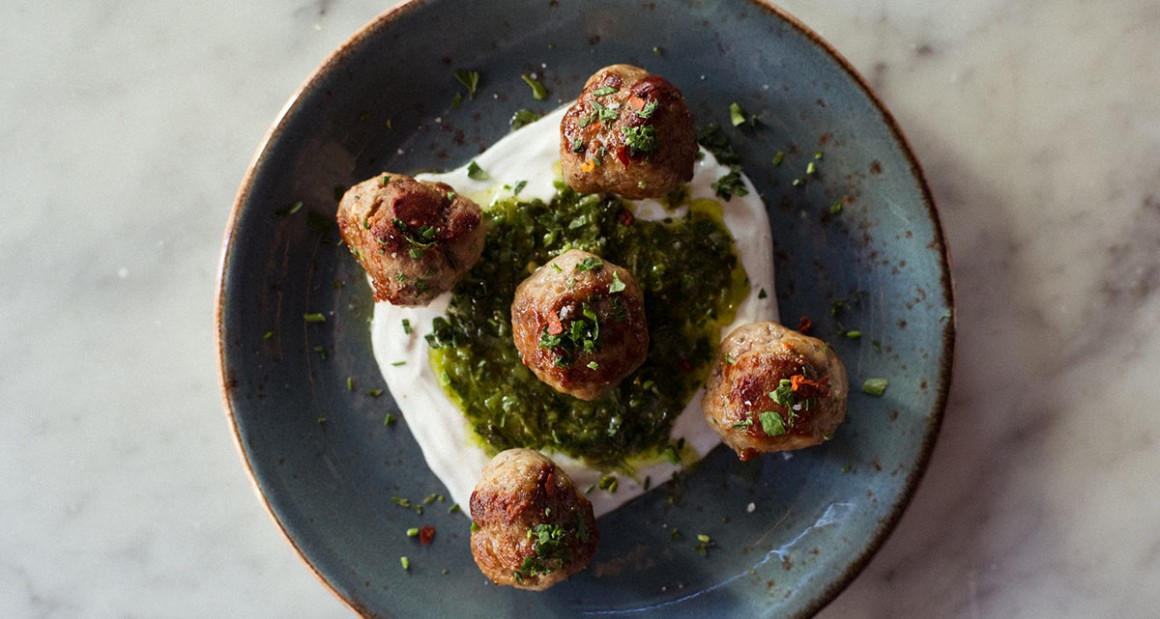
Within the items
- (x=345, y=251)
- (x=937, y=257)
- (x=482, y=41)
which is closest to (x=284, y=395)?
(x=345, y=251)

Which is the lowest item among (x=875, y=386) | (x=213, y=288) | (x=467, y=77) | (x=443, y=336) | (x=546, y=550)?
(x=875, y=386)

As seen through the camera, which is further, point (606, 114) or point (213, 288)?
point (213, 288)

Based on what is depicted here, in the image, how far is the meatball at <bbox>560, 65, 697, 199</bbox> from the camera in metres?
3.59

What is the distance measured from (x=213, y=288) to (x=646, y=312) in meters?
2.23

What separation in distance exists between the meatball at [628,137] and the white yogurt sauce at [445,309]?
393 mm

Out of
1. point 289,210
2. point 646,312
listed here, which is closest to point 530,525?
point 646,312

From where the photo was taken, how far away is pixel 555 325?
11.8 feet

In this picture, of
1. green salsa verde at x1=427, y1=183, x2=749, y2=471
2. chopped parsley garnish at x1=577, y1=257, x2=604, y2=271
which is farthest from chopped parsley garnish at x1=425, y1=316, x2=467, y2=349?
chopped parsley garnish at x1=577, y1=257, x2=604, y2=271

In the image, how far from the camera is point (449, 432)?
4.21 metres

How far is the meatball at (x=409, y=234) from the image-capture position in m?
3.69

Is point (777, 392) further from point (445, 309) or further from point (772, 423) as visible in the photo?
point (445, 309)

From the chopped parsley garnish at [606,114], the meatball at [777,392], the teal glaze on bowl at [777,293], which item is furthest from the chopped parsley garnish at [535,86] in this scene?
the meatball at [777,392]

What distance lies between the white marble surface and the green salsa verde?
127 centimetres

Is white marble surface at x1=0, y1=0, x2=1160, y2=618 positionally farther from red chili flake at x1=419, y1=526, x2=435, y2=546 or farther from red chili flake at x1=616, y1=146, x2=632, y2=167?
red chili flake at x1=616, y1=146, x2=632, y2=167
